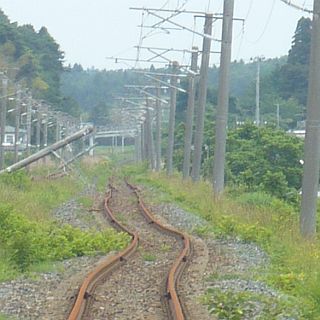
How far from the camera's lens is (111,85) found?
18612 cm

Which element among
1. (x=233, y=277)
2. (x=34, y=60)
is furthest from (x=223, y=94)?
(x=34, y=60)

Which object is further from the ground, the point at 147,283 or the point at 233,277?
the point at 233,277

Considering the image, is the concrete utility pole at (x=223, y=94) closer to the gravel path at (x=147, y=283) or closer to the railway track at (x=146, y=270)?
the railway track at (x=146, y=270)

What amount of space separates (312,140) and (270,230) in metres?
2.49

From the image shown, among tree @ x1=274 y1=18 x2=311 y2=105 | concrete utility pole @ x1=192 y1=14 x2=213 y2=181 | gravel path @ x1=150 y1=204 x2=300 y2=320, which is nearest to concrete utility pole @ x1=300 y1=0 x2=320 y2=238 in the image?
gravel path @ x1=150 y1=204 x2=300 y2=320

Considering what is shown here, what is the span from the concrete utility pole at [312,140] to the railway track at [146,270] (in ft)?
8.04

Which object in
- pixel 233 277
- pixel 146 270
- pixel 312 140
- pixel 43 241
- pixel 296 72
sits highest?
pixel 296 72

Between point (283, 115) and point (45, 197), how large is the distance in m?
46.5

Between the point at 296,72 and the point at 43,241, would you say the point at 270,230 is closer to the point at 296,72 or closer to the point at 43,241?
the point at 43,241

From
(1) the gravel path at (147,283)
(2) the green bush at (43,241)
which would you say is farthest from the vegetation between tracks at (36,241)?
(1) the gravel path at (147,283)

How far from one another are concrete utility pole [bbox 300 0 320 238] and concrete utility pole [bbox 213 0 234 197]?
10.7m

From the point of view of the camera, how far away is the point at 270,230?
69.4 ft

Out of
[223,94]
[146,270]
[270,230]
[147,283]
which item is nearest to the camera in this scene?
[147,283]

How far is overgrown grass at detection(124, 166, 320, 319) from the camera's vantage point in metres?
13.1
